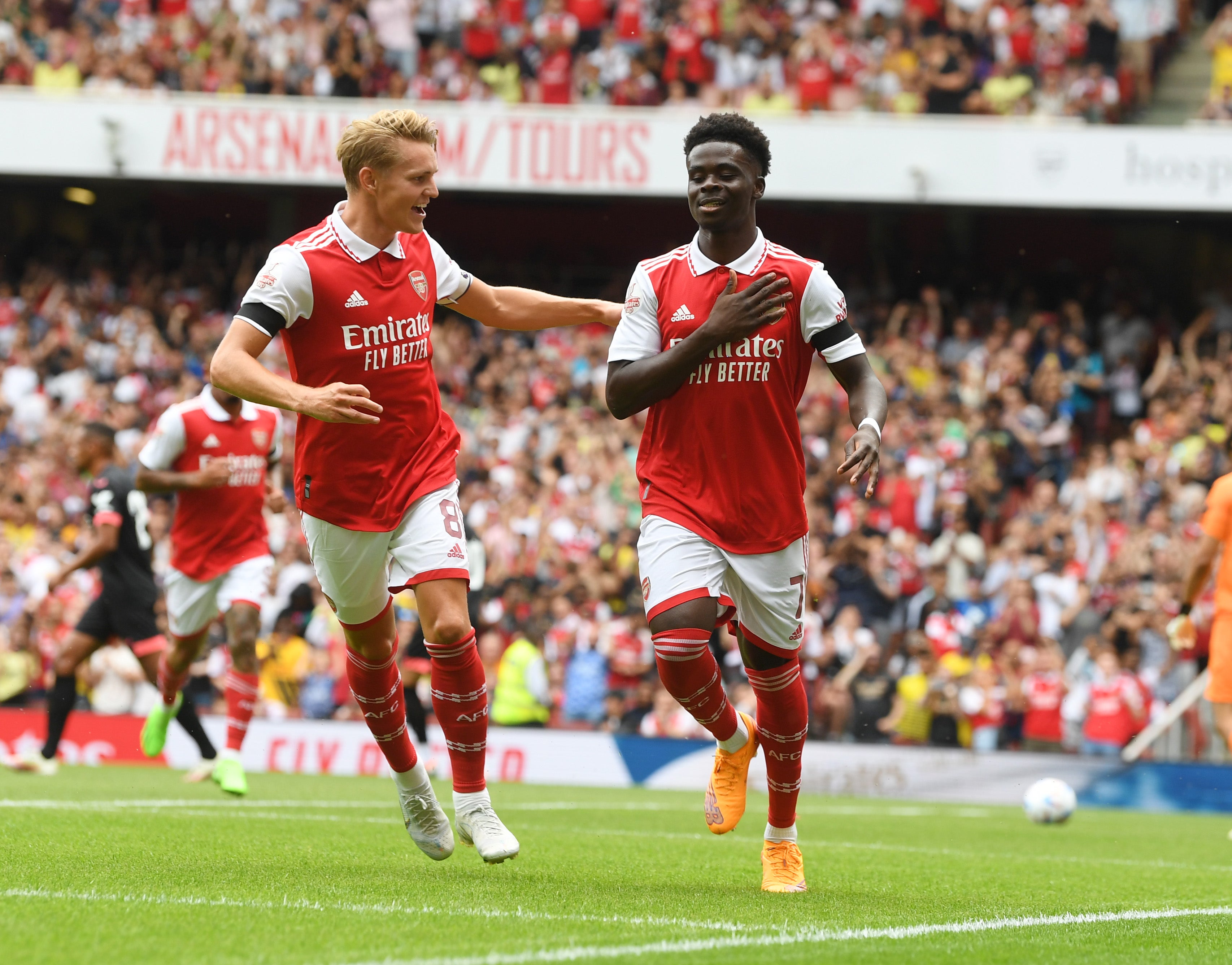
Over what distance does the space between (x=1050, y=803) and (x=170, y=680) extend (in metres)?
5.69

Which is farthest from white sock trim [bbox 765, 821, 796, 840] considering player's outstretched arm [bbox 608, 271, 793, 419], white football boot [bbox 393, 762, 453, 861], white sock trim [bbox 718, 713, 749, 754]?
player's outstretched arm [bbox 608, 271, 793, 419]

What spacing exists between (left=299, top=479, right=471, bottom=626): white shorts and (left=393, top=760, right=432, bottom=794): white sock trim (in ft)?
1.97

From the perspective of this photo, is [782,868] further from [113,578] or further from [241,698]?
[113,578]

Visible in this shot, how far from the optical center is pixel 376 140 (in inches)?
228

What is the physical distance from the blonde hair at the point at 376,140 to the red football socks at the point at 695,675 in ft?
6.46

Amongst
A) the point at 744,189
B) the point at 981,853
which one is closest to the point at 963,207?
the point at 981,853

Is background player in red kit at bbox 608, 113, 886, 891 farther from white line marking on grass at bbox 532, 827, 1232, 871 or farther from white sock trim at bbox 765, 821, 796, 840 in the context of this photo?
white line marking on grass at bbox 532, 827, 1232, 871

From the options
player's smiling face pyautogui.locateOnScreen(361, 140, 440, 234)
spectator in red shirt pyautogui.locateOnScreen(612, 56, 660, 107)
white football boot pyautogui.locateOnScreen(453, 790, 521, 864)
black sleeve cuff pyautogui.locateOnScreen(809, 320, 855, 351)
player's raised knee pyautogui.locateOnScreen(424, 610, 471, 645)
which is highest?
spectator in red shirt pyautogui.locateOnScreen(612, 56, 660, 107)

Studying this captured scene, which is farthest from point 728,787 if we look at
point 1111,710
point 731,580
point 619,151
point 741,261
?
point 619,151

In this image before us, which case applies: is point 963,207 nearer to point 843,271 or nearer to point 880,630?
point 843,271

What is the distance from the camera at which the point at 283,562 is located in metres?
18.0

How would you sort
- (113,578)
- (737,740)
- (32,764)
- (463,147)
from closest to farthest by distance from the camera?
(737,740) → (113,578) → (32,764) → (463,147)

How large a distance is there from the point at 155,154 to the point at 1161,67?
14.2 metres

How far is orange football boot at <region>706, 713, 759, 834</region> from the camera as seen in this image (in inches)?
244
